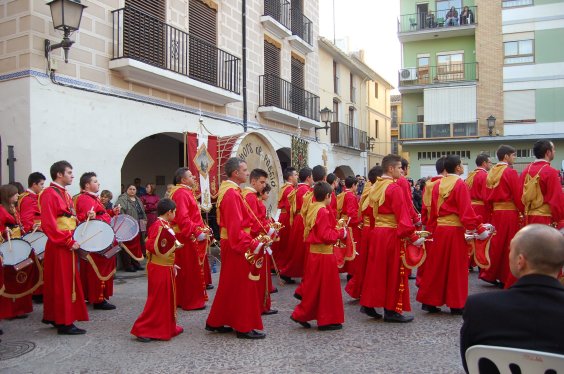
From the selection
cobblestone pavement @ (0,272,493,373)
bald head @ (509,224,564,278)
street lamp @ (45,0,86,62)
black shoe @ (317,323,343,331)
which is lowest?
cobblestone pavement @ (0,272,493,373)

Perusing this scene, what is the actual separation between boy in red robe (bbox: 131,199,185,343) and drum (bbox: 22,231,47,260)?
5.80 feet

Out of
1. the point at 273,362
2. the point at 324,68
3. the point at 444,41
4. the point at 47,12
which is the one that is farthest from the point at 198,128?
the point at 444,41

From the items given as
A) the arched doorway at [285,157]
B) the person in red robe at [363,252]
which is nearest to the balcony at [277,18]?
the arched doorway at [285,157]

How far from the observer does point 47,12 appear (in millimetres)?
8594

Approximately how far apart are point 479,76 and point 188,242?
22.0 metres

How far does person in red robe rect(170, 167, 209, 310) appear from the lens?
6918mm

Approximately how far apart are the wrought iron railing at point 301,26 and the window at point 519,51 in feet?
36.8

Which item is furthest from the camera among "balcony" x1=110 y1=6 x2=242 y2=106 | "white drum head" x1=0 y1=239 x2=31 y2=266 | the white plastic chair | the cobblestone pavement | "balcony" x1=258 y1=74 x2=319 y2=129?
"balcony" x1=258 y1=74 x2=319 y2=129

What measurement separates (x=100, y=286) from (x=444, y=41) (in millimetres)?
24490

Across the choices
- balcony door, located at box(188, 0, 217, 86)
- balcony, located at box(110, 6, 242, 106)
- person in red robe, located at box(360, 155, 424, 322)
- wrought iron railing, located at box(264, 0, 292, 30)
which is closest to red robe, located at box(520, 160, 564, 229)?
person in red robe, located at box(360, 155, 424, 322)

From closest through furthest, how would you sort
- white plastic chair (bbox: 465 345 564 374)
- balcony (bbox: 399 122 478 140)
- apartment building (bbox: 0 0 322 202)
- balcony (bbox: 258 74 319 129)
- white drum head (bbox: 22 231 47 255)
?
1. white plastic chair (bbox: 465 345 564 374)
2. white drum head (bbox: 22 231 47 255)
3. apartment building (bbox: 0 0 322 202)
4. balcony (bbox: 258 74 319 129)
5. balcony (bbox: 399 122 478 140)

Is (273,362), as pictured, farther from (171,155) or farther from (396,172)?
(171,155)

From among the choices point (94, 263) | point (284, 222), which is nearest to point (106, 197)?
point (94, 263)

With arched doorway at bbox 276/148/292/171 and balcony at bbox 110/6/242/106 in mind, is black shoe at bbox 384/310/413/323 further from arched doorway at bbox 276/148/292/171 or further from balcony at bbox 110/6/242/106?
arched doorway at bbox 276/148/292/171
